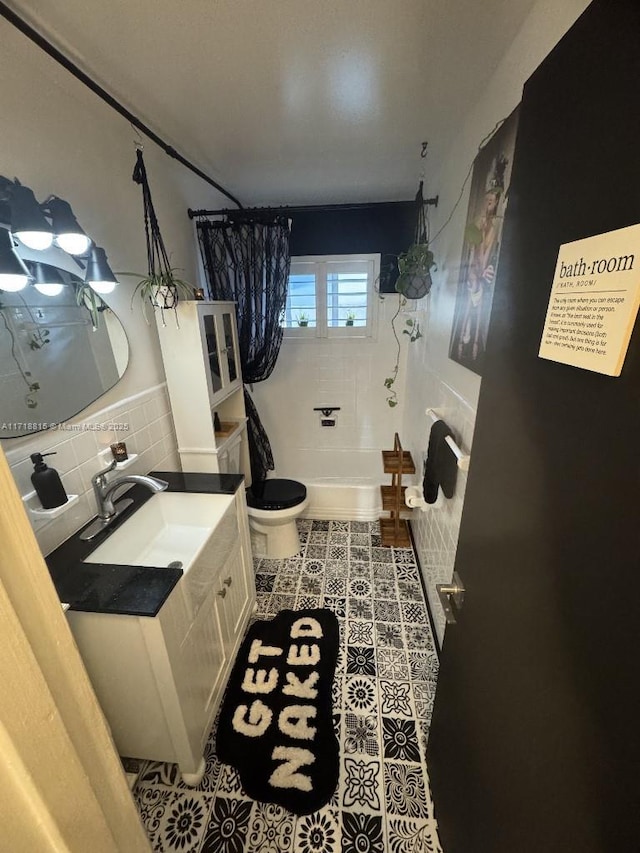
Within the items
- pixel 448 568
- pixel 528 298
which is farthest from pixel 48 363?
pixel 448 568

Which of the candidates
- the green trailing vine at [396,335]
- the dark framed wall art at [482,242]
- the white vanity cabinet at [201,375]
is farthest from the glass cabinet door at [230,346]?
the dark framed wall art at [482,242]

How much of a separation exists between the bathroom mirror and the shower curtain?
90cm

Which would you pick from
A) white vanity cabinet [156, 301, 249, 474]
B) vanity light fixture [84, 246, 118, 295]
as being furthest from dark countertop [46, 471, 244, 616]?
vanity light fixture [84, 246, 118, 295]

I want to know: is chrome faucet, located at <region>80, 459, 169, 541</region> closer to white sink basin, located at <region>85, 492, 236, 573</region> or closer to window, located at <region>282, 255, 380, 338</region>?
white sink basin, located at <region>85, 492, 236, 573</region>

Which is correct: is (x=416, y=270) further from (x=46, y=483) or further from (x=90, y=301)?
(x=46, y=483)

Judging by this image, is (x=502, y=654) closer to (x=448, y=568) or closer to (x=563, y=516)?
(x=563, y=516)

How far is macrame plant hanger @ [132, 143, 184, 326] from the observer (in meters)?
1.42

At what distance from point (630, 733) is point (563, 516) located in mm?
240

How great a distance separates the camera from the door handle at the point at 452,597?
833 mm

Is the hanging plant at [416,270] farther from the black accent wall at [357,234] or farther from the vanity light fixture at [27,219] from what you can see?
the vanity light fixture at [27,219]

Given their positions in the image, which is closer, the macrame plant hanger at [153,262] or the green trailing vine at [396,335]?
the macrame plant hanger at [153,262]

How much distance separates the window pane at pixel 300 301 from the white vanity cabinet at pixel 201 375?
0.62 m

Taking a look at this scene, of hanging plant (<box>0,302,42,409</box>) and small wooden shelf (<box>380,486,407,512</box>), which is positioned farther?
small wooden shelf (<box>380,486,407,512</box>)

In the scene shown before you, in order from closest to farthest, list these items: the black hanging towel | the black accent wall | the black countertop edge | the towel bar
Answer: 1. the towel bar
2. the black hanging towel
3. the black countertop edge
4. the black accent wall
